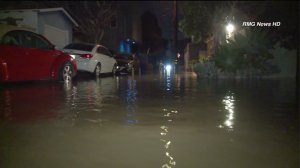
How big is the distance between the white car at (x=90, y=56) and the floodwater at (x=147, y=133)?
9790 millimetres

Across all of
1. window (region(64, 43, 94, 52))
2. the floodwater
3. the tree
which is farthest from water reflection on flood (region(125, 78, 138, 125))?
window (region(64, 43, 94, 52))

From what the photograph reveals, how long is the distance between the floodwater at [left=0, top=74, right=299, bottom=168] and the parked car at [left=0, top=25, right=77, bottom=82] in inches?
111

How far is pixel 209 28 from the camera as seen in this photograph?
32.1 meters

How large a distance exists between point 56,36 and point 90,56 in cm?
819

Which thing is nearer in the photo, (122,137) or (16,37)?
(122,137)

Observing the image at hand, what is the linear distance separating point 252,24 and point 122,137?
17570mm

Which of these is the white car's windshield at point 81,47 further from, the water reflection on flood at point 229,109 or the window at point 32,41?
the water reflection on flood at point 229,109

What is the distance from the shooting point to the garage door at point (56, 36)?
2655cm

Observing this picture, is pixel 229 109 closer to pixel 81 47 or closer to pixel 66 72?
pixel 66 72

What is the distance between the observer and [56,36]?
92.0 feet

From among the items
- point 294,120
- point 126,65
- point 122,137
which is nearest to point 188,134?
point 122,137

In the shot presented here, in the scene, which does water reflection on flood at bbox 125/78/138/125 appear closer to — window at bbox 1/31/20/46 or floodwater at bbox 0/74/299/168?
floodwater at bbox 0/74/299/168

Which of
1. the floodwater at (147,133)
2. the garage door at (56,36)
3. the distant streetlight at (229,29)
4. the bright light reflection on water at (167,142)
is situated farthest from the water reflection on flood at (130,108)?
the distant streetlight at (229,29)

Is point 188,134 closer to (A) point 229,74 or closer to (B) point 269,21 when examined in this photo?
(A) point 229,74
